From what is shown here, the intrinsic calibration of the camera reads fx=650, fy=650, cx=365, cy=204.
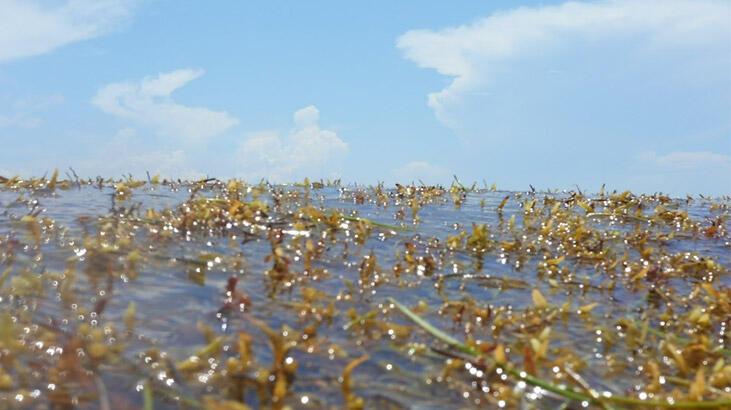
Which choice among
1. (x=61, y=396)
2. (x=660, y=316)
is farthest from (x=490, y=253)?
(x=61, y=396)

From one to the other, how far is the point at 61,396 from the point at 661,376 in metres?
3.71

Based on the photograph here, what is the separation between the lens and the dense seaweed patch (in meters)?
3.64

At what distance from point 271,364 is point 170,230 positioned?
3798 mm

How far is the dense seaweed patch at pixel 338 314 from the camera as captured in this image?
364cm

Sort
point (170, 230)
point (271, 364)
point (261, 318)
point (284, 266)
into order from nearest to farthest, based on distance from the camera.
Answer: point (271, 364) < point (261, 318) < point (284, 266) < point (170, 230)

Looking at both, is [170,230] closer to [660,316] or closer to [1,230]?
[1,230]

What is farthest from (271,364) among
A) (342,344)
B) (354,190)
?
(354,190)

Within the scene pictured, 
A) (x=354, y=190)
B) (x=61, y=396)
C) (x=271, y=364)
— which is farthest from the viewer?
(x=354, y=190)

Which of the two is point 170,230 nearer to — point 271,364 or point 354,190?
point 271,364

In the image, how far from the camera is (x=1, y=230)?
7.26m

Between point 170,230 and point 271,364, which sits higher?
point 170,230

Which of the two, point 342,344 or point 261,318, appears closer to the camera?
point 342,344

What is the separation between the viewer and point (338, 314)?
487 cm

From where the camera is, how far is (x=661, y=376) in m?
4.38
